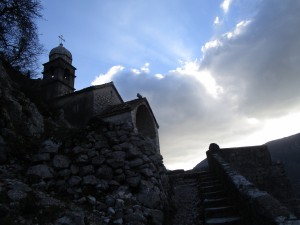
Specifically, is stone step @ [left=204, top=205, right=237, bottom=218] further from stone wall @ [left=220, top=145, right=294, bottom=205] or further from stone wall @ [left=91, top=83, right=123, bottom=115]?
stone wall @ [left=91, top=83, right=123, bottom=115]

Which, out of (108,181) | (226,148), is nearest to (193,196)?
(108,181)

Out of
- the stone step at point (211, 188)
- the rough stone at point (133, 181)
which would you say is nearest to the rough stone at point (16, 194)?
the rough stone at point (133, 181)

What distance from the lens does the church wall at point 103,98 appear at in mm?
19547

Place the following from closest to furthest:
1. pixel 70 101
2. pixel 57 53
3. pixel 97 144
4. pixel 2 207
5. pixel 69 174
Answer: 1. pixel 2 207
2. pixel 69 174
3. pixel 97 144
4. pixel 70 101
5. pixel 57 53

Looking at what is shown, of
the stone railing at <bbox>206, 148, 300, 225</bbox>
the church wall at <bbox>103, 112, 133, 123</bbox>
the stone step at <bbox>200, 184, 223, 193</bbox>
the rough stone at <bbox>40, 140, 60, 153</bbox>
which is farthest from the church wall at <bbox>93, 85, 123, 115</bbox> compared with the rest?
the stone railing at <bbox>206, 148, 300, 225</bbox>

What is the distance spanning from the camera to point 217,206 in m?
7.09

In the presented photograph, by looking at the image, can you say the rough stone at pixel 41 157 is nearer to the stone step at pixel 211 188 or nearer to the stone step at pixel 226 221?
the stone step at pixel 226 221

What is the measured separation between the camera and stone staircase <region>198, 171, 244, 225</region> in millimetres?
5879

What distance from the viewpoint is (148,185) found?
7012 mm

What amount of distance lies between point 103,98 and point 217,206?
50.1 feet

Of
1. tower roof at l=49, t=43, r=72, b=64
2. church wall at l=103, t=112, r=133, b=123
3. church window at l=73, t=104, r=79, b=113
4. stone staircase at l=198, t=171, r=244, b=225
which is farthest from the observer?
tower roof at l=49, t=43, r=72, b=64

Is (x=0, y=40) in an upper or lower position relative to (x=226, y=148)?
upper

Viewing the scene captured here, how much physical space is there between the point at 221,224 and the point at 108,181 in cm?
318

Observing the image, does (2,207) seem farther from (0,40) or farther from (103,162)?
(0,40)
